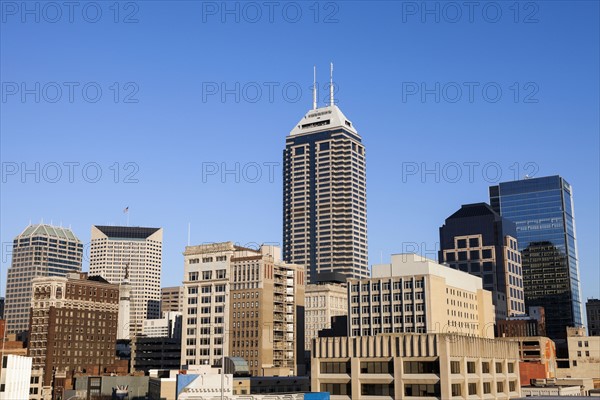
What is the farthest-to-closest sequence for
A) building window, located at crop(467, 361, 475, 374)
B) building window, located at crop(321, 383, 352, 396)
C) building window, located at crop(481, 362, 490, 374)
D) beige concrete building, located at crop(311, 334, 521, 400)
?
building window, located at crop(481, 362, 490, 374), building window, located at crop(321, 383, 352, 396), building window, located at crop(467, 361, 475, 374), beige concrete building, located at crop(311, 334, 521, 400)

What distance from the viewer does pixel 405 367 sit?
110 m

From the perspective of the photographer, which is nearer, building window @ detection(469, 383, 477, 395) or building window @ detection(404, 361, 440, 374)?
building window @ detection(404, 361, 440, 374)

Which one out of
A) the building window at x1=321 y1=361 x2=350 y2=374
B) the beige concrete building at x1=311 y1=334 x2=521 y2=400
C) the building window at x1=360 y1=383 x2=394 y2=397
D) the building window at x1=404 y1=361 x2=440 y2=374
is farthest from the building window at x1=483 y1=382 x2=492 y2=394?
the building window at x1=321 y1=361 x2=350 y2=374

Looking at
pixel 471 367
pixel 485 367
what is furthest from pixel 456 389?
pixel 485 367

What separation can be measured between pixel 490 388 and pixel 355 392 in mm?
24884

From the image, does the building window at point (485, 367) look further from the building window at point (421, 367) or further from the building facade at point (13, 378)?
the building facade at point (13, 378)

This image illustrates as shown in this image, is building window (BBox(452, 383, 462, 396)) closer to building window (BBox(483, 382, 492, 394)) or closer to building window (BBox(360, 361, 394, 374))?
building window (BBox(360, 361, 394, 374))

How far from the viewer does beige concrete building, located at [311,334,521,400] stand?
10781 cm

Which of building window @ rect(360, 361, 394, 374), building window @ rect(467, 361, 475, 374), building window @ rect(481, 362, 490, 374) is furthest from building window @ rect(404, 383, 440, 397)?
building window @ rect(481, 362, 490, 374)

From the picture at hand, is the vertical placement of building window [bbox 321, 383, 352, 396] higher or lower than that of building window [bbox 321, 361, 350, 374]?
lower

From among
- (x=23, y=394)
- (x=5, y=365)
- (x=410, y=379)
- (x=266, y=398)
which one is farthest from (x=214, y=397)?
(x=5, y=365)

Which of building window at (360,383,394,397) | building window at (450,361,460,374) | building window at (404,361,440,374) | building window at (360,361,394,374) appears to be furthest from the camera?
building window at (360,361,394,374)

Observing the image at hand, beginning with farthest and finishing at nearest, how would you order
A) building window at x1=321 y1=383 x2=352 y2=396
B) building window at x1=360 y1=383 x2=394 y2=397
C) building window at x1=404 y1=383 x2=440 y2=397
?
1. building window at x1=321 y1=383 x2=352 y2=396
2. building window at x1=360 y1=383 x2=394 y2=397
3. building window at x1=404 y1=383 x2=440 y2=397

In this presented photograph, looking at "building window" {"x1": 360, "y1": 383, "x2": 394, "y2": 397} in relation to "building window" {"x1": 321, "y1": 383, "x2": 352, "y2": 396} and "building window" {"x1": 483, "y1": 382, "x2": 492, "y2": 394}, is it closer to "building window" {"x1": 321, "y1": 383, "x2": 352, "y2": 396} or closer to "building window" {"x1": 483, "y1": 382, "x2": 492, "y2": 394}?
"building window" {"x1": 321, "y1": 383, "x2": 352, "y2": 396}
